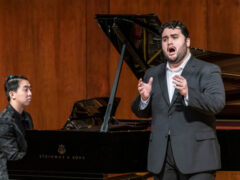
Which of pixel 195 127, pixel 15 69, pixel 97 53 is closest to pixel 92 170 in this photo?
pixel 195 127

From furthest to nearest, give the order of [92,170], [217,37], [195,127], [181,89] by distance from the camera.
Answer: [217,37] → [92,170] → [195,127] → [181,89]

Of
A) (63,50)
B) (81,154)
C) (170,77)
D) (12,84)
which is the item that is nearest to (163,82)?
(170,77)

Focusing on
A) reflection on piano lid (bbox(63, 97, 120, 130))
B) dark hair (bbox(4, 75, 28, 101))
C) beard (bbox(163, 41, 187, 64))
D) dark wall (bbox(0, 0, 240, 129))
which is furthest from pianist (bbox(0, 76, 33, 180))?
dark wall (bbox(0, 0, 240, 129))

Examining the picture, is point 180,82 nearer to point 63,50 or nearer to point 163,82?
point 163,82

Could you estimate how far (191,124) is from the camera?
1.95m

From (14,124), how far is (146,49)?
3.36 feet

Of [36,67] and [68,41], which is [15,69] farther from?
[68,41]

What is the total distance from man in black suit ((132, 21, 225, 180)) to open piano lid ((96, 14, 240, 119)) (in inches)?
20.2

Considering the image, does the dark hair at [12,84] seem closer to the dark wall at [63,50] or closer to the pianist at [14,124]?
the pianist at [14,124]

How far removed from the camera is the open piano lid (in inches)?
102

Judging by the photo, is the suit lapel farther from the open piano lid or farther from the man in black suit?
the open piano lid

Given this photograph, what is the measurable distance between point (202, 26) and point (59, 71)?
5.64ft

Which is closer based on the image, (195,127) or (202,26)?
(195,127)

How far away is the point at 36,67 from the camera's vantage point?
190 inches
